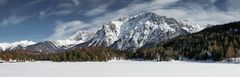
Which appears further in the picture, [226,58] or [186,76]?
[226,58]

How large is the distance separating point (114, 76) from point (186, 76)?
12.5m

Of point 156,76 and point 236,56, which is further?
point 236,56

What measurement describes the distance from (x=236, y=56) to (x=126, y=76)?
5567 inches

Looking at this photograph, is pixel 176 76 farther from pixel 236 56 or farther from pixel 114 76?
pixel 236 56

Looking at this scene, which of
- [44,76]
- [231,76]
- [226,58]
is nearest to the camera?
[231,76]

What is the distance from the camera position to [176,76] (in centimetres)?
6925

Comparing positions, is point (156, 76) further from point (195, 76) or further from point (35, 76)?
point (35, 76)

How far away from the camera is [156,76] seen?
70.1 meters

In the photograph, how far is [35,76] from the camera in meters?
72.6

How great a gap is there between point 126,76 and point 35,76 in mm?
17069

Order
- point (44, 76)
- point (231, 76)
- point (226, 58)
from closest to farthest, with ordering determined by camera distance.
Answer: point (231, 76) → point (44, 76) → point (226, 58)

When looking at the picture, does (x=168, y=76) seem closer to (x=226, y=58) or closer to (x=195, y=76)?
(x=195, y=76)

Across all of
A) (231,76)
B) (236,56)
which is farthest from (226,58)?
(231,76)

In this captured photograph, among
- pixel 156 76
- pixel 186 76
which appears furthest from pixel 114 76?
pixel 186 76
